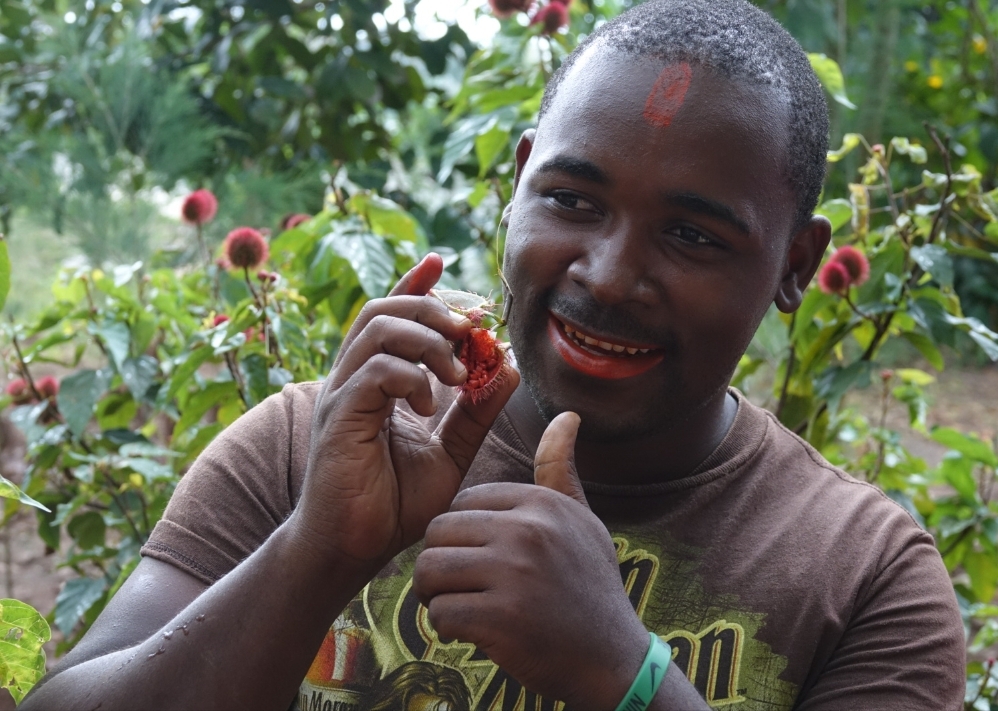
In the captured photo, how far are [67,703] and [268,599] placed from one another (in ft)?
1.01

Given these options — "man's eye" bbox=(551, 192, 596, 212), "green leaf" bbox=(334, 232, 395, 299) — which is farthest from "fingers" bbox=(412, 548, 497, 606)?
"green leaf" bbox=(334, 232, 395, 299)

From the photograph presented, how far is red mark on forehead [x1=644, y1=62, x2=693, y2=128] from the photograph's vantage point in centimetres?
157

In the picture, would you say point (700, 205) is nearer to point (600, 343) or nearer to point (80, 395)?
point (600, 343)

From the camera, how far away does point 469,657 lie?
160 centimetres

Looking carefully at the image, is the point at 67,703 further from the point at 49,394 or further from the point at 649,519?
the point at 49,394

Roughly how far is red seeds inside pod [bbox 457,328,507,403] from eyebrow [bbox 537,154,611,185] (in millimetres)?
314

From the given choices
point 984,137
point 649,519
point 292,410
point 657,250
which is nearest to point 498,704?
point 649,519

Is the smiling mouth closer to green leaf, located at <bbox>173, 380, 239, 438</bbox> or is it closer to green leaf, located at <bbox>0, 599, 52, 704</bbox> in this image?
green leaf, located at <bbox>0, 599, 52, 704</bbox>

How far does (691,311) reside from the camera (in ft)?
5.26

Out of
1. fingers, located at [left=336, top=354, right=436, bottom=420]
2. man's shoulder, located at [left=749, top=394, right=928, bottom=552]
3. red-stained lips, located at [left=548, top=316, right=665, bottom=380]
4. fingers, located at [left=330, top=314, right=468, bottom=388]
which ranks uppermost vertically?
fingers, located at [left=330, top=314, right=468, bottom=388]

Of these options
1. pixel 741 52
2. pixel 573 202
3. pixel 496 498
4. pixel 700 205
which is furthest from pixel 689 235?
pixel 496 498

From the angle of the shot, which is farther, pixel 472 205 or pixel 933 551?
pixel 472 205

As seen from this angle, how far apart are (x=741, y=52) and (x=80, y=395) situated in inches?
65.0

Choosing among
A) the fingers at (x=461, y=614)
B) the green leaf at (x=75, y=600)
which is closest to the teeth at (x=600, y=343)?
the fingers at (x=461, y=614)
